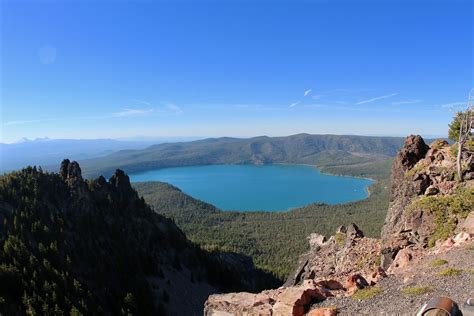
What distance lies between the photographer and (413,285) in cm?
1509

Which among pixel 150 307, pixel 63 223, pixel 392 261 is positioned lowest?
pixel 150 307

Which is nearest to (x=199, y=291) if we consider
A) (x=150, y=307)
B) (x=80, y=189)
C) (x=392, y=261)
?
(x=150, y=307)

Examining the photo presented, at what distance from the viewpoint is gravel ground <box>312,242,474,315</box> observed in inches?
526

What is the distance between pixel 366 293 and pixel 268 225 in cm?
13413

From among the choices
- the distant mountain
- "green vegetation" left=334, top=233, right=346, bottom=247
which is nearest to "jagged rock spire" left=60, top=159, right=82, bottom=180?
the distant mountain

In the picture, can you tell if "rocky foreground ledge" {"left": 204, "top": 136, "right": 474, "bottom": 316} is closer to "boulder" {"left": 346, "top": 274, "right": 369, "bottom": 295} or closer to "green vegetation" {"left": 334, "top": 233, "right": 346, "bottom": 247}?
"boulder" {"left": 346, "top": 274, "right": 369, "bottom": 295}

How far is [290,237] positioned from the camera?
418 ft

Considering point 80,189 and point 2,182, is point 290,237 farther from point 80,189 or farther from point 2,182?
point 2,182

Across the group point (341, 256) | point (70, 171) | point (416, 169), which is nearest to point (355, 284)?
point (341, 256)

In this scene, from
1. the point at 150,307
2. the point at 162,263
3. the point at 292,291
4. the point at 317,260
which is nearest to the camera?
the point at 292,291

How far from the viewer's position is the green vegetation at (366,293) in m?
14.8

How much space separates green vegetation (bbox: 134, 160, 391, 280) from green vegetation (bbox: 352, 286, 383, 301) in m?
68.3

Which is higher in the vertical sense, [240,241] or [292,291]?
[292,291]

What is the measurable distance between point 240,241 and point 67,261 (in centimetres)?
7454
